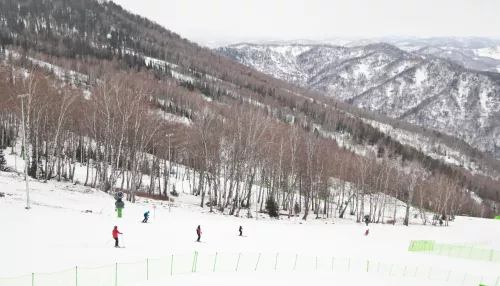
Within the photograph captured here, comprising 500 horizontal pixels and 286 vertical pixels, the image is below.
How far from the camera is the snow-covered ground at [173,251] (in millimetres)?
17453

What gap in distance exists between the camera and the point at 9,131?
67438mm

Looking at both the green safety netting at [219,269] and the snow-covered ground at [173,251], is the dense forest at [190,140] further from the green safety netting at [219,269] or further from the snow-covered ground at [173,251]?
the green safety netting at [219,269]

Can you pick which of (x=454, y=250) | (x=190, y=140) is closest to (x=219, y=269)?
(x=454, y=250)

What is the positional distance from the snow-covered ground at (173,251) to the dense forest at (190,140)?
345 inches

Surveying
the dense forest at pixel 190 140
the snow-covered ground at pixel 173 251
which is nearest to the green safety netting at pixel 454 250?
the snow-covered ground at pixel 173 251

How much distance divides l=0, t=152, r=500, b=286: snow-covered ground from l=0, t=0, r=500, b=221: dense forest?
28.7 feet

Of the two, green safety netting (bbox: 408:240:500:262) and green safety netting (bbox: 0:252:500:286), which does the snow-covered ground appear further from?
green safety netting (bbox: 408:240:500:262)

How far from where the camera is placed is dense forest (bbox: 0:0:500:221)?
144 feet

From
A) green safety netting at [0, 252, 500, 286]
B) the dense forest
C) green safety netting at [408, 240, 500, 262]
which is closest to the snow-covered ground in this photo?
green safety netting at [0, 252, 500, 286]

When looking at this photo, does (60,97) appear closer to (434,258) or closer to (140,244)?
(140,244)

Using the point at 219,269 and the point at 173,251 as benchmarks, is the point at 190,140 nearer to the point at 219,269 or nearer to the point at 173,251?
the point at 173,251

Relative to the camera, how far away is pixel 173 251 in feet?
72.6

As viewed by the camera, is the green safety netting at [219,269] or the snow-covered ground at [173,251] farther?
the snow-covered ground at [173,251]

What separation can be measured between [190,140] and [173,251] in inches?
1404
